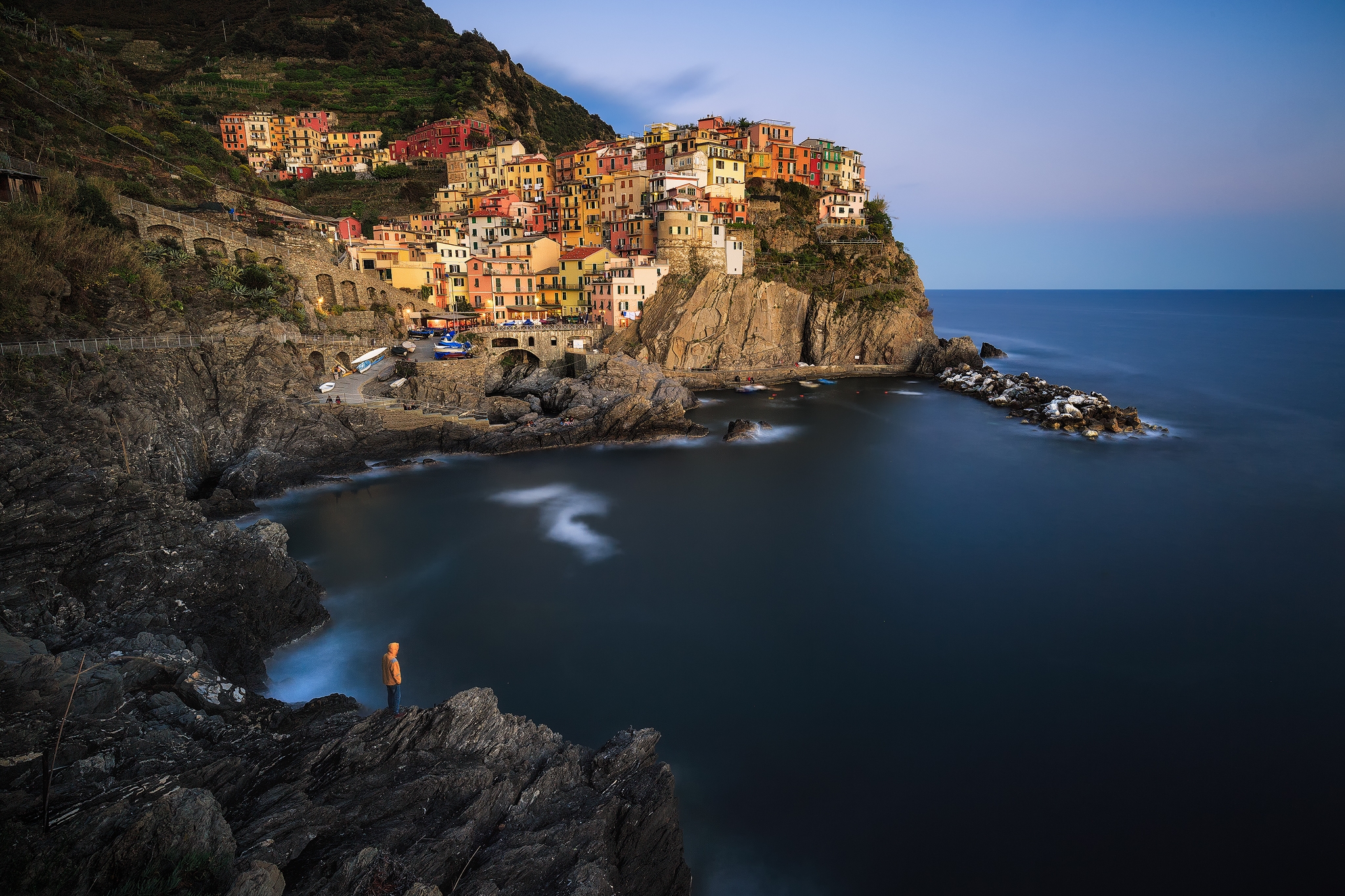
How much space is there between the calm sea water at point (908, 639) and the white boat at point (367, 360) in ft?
29.0

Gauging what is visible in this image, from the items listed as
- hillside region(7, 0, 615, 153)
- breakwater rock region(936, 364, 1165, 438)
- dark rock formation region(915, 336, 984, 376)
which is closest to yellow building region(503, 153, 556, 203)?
hillside region(7, 0, 615, 153)

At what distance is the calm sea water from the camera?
9.05 metres

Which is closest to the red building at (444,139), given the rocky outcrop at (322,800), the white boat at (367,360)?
the white boat at (367,360)

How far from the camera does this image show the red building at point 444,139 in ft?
204

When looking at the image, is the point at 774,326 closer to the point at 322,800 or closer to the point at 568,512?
the point at 568,512

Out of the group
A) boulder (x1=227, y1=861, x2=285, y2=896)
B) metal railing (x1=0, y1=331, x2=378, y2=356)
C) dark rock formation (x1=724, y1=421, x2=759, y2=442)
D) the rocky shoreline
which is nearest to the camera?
boulder (x1=227, y1=861, x2=285, y2=896)

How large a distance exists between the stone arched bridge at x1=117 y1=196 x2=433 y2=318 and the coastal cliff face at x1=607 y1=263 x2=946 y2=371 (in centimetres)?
1349

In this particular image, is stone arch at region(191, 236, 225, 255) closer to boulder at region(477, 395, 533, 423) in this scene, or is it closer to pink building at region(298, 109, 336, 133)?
boulder at region(477, 395, 533, 423)

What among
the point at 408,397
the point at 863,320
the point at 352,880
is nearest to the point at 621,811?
the point at 352,880

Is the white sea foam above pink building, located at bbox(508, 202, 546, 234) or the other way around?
the other way around

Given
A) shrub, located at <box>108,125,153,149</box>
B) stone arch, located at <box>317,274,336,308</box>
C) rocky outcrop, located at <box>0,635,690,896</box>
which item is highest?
shrub, located at <box>108,125,153,149</box>

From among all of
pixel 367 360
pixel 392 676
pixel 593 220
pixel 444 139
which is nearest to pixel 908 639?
pixel 392 676

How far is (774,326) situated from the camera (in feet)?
148

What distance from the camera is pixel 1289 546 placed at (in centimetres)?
1833
